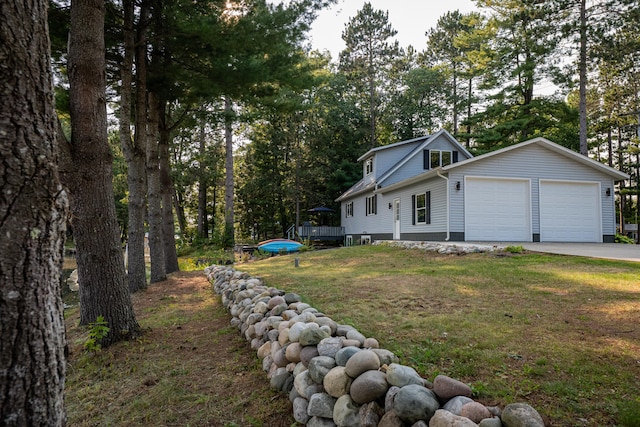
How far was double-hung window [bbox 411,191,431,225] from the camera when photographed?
42.3 ft

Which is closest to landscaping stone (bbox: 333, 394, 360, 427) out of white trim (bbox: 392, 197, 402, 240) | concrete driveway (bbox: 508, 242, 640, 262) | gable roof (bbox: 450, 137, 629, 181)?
concrete driveway (bbox: 508, 242, 640, 262)

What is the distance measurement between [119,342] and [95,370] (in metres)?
0.56

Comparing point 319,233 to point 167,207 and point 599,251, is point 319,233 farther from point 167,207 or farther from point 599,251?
point 599,251

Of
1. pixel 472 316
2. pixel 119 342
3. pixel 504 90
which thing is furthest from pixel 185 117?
pixel 504 90

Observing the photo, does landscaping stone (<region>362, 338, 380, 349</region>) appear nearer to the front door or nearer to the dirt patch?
the dirt patch

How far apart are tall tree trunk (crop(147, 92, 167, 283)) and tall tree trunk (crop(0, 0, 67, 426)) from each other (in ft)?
20.9

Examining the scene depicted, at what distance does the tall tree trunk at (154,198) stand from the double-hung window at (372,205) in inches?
459

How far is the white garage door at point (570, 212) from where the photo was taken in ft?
39.2

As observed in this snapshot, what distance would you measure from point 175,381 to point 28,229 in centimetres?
186

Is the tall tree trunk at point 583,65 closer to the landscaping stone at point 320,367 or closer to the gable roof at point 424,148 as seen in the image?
the gable roof at point 424,148

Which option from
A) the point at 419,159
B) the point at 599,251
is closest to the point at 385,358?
the point at 599,251

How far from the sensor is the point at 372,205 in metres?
18.1

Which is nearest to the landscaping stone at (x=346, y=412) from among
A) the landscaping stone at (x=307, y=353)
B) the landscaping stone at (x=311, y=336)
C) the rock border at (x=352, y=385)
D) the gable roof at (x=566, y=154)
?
the rock border at (x=352, y=385)

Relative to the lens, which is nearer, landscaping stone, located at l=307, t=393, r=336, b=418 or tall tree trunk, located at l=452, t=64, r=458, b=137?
landscaping stone, located at l=307, t=393, r=336, b=418
